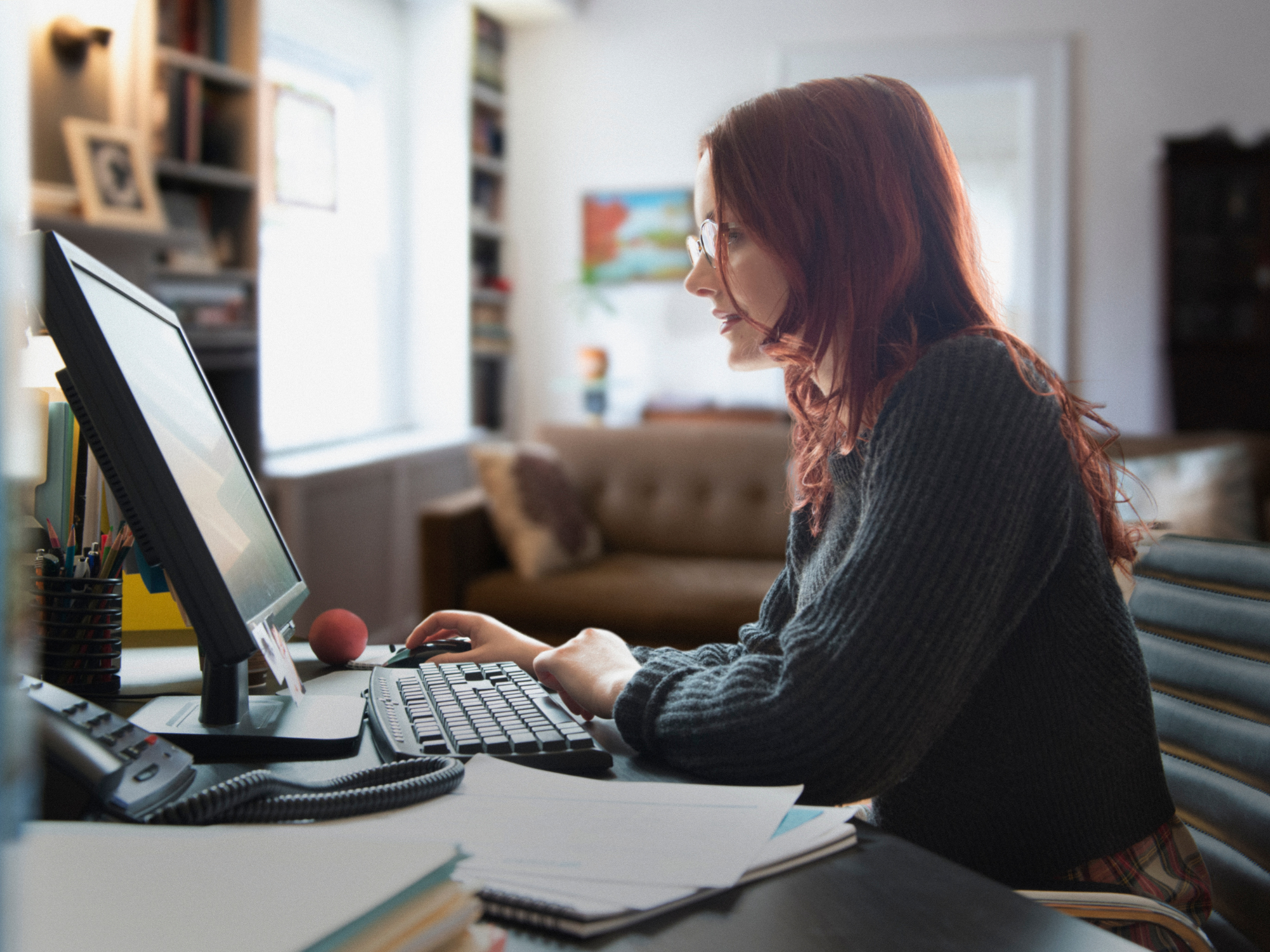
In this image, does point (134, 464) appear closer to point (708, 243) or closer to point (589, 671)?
point (589, 671)

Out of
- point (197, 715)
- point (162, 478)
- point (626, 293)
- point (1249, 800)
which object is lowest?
point (1249, 800)

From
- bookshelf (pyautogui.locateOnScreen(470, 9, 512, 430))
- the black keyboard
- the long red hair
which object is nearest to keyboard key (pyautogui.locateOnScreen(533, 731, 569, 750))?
the black keyboard

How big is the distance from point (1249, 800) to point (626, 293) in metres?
4.43

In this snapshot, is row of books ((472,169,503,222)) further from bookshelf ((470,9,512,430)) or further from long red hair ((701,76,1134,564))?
long red hair ((701,76,1134,564))

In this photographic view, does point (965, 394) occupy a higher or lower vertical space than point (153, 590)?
higher

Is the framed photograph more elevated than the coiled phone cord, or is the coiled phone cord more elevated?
the framed photograph

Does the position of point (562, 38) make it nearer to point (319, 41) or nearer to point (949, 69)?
point (319, 41)

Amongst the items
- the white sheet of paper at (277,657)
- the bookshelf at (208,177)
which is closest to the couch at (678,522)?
the bookshelf at (208,177)

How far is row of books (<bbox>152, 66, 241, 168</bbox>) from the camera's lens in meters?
2.92

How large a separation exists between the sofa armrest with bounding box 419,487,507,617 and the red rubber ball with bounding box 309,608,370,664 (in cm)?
191

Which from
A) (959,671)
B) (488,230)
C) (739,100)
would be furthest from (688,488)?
(959,671)

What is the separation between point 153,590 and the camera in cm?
88

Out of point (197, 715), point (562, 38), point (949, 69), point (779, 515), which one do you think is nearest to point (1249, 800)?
point (197, 715)

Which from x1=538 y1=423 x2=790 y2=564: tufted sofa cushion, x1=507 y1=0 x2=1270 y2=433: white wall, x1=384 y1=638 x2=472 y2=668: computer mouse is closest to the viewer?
x1=384 y1=638 x2=472 y2=668: computer mouse
